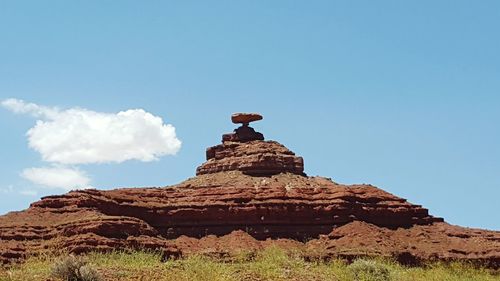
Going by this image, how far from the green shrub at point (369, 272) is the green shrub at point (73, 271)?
14189mm

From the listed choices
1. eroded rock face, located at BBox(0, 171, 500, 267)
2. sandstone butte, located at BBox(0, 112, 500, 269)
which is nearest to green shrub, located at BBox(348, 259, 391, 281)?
sandstone butte, located at BBox(0, 112, 500, 269)

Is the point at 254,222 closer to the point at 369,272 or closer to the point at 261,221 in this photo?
the point at 261,221

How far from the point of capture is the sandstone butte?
55344 millimetres

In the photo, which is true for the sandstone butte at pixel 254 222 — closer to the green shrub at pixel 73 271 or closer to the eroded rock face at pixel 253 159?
the eroded rock face at pixel 253 159

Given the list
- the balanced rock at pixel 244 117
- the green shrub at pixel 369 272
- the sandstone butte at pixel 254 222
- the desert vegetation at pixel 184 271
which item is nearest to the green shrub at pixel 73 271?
the desert vegetation at pixel 184 271

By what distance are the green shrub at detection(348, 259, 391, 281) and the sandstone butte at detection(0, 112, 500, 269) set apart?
55.0 feet

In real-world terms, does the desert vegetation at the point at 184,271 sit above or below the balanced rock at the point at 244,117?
below

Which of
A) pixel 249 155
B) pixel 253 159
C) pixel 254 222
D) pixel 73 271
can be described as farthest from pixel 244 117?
pixel 73 271

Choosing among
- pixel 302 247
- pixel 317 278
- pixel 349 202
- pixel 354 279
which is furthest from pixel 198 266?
pixel 349 202

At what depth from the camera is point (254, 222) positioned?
6456cm

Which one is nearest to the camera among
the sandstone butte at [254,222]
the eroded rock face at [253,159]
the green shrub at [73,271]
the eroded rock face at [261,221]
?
the green shrub at [73,271]

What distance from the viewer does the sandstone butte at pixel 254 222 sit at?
182 ft

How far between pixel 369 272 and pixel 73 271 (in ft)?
51.9

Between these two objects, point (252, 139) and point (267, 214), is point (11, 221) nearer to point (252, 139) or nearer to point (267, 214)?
point (267, 214)
